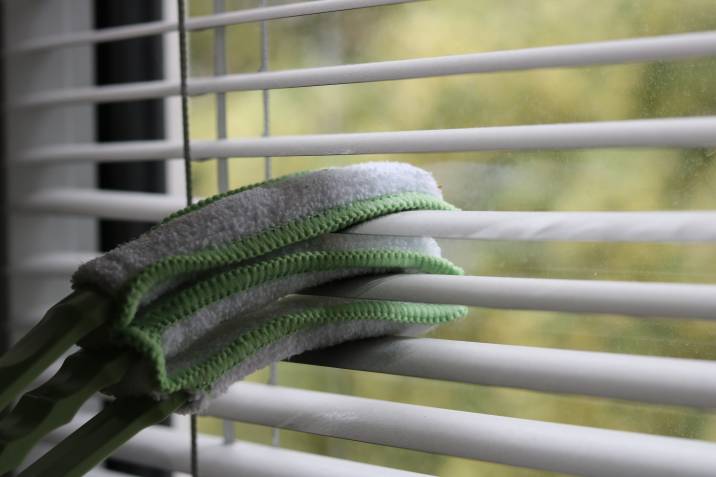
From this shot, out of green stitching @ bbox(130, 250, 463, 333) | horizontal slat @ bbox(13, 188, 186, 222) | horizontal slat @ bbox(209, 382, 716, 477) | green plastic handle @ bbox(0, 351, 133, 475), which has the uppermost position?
horizontal slat @ bbox(13, 188, 186, 222)

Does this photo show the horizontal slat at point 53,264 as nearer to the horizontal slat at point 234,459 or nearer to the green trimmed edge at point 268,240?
the horizontal slat at point 234,459

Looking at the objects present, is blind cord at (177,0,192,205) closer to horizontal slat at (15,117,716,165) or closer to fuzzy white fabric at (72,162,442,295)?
horizontal slat at (15,117,716,165)

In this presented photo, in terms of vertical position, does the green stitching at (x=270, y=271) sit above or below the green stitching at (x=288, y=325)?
above

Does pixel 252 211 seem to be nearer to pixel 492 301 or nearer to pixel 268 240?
pixel 268 240

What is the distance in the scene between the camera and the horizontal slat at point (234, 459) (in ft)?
2.03

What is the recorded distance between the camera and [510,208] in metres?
0.56

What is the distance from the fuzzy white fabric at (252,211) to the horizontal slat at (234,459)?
0.65 ft

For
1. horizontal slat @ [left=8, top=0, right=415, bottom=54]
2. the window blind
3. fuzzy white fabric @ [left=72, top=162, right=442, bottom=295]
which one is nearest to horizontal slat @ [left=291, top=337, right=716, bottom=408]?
the window blind

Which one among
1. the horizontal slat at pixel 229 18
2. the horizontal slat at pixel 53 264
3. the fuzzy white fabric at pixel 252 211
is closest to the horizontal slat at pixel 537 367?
the fuzzy white fabric at pixel 252 211

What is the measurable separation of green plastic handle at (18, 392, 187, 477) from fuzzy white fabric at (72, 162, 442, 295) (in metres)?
0.08

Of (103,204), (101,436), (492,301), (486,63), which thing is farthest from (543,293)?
(103,204)

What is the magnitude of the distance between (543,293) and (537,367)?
46 millimetres

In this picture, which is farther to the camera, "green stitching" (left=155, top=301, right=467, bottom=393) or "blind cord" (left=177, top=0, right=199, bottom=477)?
"blind cord" (left=177, top=0, right=199, bottom=477)

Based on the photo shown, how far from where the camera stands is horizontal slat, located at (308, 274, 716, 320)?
473mm
